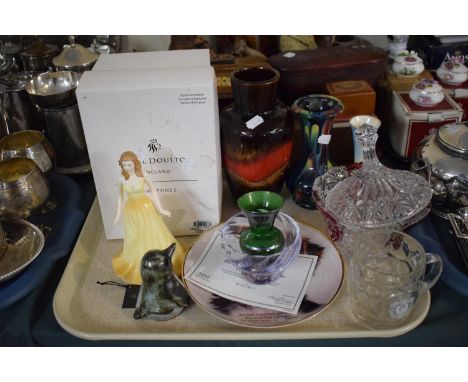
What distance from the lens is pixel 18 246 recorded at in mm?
792

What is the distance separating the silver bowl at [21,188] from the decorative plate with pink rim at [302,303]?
277mm

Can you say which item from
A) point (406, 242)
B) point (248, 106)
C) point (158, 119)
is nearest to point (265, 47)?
point (248, 106)

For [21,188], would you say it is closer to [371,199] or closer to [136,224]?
[136,224]

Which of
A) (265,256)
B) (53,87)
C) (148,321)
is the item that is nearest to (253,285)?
(265,256)

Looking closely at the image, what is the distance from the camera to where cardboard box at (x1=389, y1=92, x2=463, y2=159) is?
3.05 ft

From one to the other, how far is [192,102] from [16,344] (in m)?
0.41

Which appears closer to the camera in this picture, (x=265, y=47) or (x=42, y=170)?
(x=42, y=170)

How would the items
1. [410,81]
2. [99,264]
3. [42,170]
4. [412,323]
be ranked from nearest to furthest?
[412,323], [99,264], [42,170], [410,81]

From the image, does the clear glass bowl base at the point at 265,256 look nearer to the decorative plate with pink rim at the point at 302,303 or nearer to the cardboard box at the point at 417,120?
the decorative plate with pink rim at the point at 302,303

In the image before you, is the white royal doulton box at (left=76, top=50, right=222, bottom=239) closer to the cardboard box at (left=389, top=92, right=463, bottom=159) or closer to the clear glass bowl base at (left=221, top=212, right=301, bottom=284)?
the clear glass bowl base at (left=221, top=212, right=301, bottom=284)

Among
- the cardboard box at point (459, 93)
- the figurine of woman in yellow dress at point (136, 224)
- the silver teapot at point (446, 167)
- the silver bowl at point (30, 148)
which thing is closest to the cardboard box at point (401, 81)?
the cardboard box at point (459, 93)

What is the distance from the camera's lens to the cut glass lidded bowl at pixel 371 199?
75 cm

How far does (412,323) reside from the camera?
65cm

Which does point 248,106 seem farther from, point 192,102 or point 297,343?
point 297,343
